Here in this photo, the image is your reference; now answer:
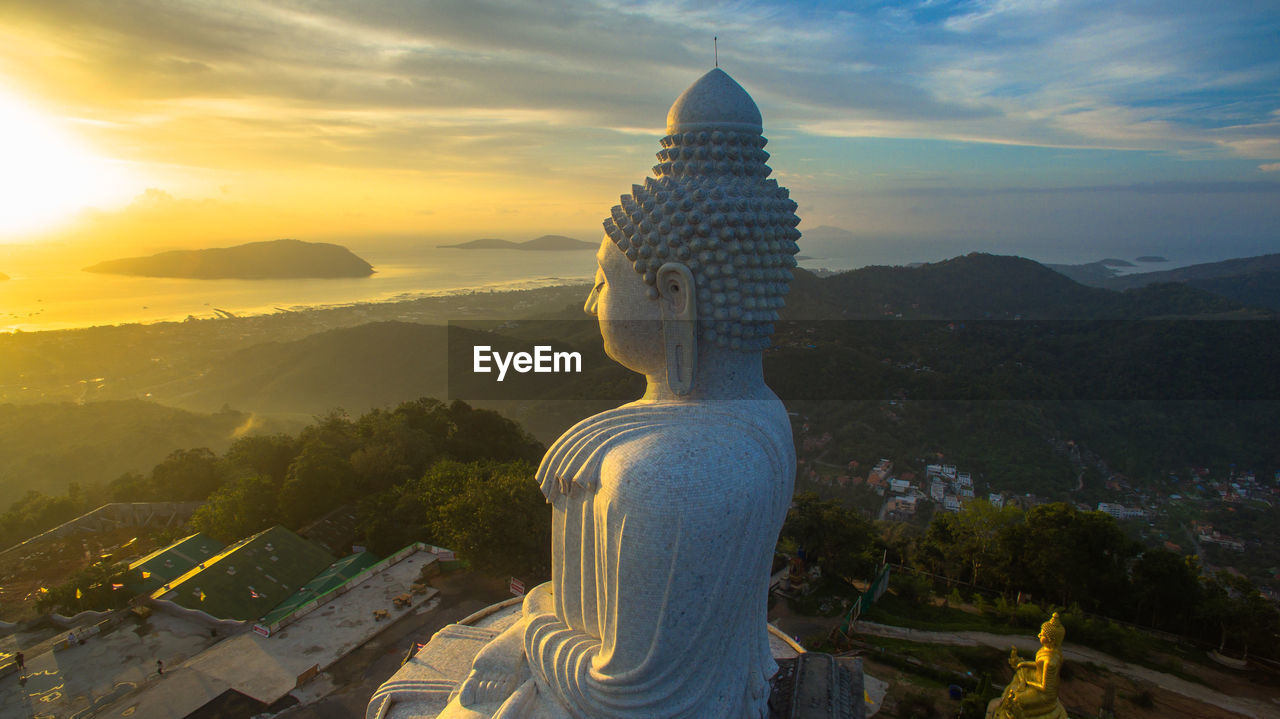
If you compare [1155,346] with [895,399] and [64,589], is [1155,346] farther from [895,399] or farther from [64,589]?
[64,589]

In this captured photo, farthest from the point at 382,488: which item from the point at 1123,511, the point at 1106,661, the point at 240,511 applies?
the point at 1123,511

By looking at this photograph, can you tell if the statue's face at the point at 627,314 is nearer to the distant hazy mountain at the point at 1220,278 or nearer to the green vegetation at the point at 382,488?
the green vegetation at the point at 382,488

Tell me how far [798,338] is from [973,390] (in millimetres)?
9214

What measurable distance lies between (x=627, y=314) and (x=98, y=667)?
14131 mm

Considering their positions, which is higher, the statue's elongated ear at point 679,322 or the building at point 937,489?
Answer: the statue's elongated ear at point 679,322

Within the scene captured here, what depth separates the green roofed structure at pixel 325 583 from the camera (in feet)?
43.9

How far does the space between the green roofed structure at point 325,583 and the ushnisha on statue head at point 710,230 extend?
12.3 metres

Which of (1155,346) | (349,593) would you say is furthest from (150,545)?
(1155,346)

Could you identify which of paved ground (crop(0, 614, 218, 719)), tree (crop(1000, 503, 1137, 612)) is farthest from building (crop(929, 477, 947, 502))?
paved ground (crop(0, 614, 218, 719))

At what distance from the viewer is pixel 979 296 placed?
48.0 metres

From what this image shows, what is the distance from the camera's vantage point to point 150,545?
1819 cm

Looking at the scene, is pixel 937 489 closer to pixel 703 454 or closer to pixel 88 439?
pixel 703 454

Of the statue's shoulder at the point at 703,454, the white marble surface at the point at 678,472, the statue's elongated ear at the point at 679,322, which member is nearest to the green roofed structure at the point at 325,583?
the white marble surface at the point at 678,472

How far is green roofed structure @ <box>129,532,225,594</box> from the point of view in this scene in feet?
48.2
